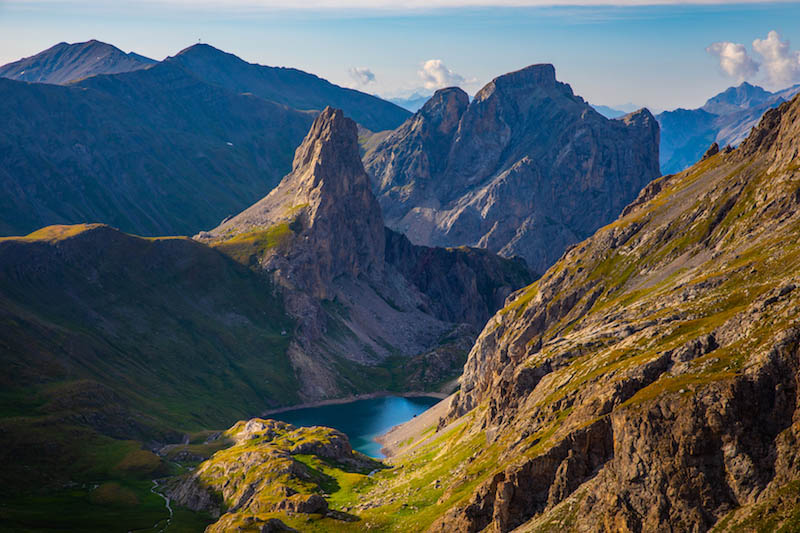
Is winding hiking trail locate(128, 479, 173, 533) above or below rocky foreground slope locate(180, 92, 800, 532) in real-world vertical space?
above

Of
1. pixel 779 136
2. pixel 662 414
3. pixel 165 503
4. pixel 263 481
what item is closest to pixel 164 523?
pixel 165 503

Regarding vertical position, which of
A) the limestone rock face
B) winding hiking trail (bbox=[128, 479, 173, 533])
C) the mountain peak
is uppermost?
the mountain peak

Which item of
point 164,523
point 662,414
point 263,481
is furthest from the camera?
point 263,481

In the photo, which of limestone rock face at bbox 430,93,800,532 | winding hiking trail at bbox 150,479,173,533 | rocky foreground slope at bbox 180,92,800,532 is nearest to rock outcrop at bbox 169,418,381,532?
winding hiking trail at bbox 150,479,173,533

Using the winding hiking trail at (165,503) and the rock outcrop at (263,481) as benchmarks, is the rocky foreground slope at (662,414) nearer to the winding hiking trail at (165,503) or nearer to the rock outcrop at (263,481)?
the rock outcrop at (263,481)

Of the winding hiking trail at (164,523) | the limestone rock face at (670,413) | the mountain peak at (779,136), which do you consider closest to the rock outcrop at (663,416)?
the limestone rock face at (670,413)

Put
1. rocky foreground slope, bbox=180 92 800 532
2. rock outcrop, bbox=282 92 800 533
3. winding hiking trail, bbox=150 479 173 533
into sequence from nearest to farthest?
rock outcrop, bbox=282 92 800 533
rocky foreground slope, bbox=180 92 800 532
winding hiking trail, bbox=150 479 173 533

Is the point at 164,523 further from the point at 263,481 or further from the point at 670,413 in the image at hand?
the point at 670,413

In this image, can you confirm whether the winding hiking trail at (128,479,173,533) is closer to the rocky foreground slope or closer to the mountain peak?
the rocky foreground slope

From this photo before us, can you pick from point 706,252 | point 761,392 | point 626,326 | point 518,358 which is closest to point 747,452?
point 761,392
